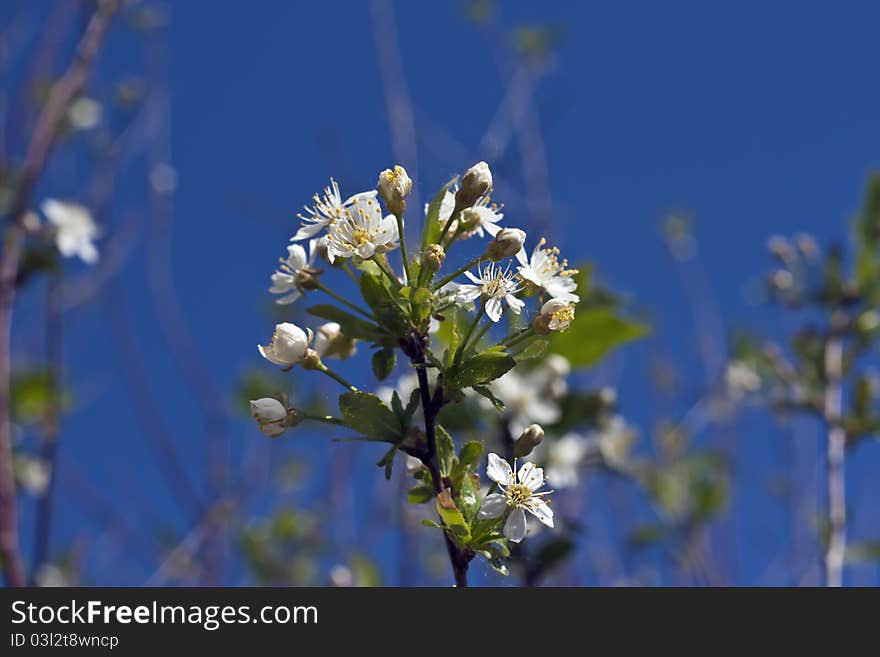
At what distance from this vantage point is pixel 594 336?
7.26 feet

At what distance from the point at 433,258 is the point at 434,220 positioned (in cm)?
10

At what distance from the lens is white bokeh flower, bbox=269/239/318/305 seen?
123 centimetres

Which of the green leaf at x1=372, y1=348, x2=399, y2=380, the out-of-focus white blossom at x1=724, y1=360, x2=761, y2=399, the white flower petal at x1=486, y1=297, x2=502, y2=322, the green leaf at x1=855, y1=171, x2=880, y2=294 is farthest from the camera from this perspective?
the out-of-focus white blossom at x1=724, y1=360, x2=761, y2=399

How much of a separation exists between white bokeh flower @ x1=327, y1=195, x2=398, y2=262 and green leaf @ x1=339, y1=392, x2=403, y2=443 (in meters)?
0.20

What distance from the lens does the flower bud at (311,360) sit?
3.81 ft

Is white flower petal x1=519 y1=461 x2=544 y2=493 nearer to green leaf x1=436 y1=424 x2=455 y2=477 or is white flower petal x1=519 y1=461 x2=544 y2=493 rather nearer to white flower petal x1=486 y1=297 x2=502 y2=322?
green leaf x1=436 y1=424 x2=455 y2=477

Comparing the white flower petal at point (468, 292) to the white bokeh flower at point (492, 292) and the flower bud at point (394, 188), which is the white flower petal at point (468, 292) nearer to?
the white bokeh flower at point (492, 292)

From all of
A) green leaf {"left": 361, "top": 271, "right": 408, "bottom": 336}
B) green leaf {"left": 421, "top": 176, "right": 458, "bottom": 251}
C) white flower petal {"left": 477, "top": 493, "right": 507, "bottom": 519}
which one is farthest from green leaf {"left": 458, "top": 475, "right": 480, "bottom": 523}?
green leaf {"left": 421, "top": 176, "right": 458, "bottom": 251}

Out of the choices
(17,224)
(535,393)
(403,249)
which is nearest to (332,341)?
(403,249)

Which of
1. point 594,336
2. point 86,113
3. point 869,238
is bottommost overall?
point 594,336

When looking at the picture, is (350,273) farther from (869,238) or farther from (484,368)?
(869,238)

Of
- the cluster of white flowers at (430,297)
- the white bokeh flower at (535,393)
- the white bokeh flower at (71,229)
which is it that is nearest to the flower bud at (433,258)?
the cluster of white flowers at (430,297)

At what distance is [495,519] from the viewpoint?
1.11 m
